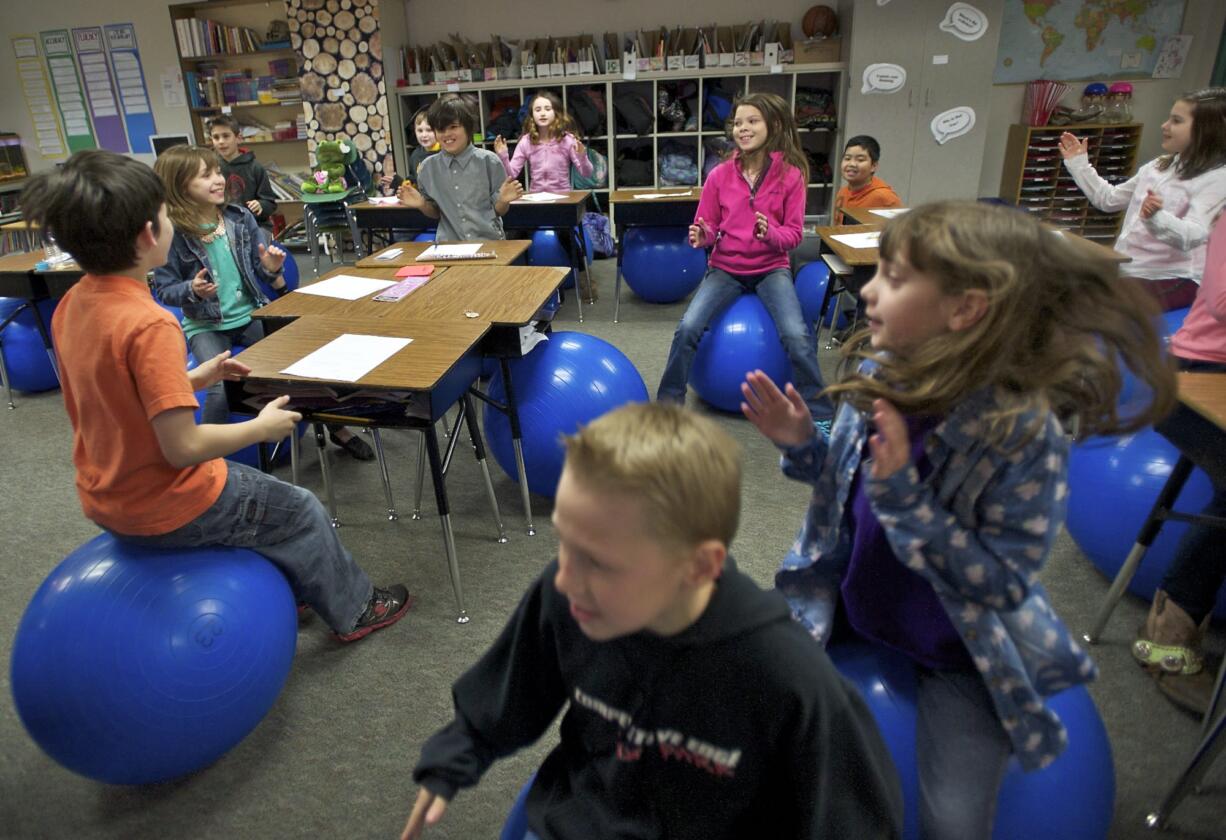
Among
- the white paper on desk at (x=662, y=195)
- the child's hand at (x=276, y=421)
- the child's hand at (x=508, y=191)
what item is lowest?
the child's hand at (x=276, y=421)

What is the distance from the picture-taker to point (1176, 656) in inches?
70.3

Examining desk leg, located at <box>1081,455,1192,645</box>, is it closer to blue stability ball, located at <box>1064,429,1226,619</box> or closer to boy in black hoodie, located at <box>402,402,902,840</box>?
blue stability ball, located at <box>1064,429,1226,619</box>

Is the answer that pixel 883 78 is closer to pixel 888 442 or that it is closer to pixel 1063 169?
pixel 1063 169

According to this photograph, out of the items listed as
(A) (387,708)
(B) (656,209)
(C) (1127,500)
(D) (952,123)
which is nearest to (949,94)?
(D) (952,123)

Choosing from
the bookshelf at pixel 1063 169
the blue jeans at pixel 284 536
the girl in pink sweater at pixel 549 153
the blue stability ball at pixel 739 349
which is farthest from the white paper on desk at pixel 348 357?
the bookshelf at pixel 1063 169

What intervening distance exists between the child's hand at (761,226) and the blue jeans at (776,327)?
0.20m

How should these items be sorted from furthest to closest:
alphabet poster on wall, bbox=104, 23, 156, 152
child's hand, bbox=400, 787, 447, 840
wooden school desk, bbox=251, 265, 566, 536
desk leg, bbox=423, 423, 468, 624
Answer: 1. alphabet poster on wall, bbox=104, 23, 156, 152
2. wooden school desk, bbox=251, 265, 566, 536
3. desk leg, bbox=423, 423, 468, 624
4. child's hand, bbox=400, 787, 447, 840

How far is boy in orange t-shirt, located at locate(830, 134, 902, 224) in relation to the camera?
4.07m

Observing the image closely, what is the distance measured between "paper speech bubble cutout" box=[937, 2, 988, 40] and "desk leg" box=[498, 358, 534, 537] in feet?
18.0

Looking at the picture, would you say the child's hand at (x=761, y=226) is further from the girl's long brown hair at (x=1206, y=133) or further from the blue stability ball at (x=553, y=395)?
the girl's long brown hair at (x=1206, y=133)

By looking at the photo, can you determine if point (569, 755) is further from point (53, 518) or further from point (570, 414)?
point (53, 518)

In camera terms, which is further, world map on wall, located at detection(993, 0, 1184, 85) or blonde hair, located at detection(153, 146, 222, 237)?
world map on wall, located at detection(993, 0, 1184, 85)

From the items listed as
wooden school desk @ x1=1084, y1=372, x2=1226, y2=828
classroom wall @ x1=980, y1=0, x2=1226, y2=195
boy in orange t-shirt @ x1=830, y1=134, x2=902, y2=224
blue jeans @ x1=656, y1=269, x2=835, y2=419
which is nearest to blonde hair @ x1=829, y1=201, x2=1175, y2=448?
wooden school desk @ x1=1084, y1=372, x2=1226, y2=828

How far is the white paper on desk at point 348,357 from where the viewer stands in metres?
1.80
